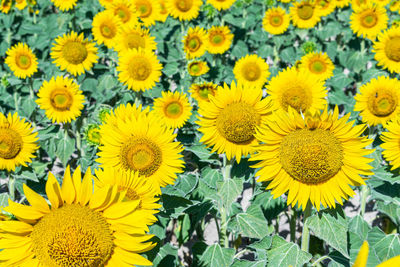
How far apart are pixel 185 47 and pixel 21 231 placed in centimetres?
318

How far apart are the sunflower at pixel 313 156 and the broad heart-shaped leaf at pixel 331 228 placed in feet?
0.61

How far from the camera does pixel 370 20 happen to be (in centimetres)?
461

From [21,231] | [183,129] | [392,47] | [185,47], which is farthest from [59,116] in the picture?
[392,47]

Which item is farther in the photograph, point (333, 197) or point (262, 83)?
point (262, 83)

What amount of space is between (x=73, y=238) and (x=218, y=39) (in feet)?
11.9

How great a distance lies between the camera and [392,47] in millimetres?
3598

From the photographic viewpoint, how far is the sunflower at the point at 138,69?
3629 mm

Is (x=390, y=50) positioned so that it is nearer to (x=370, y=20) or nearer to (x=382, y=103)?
(x=382, y=103)

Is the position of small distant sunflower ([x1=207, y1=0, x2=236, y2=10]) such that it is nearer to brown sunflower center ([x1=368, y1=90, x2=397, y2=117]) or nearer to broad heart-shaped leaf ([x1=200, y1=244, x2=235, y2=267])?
brown sunflower center ([x1=368, y1=90, x2=397, y2=117])

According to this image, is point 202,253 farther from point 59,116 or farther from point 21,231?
point 59,116

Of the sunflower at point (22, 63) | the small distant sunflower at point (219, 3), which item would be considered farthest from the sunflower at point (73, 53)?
the small distant sunflower at point (219, 3)

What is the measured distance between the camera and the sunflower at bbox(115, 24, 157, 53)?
4.04 metres

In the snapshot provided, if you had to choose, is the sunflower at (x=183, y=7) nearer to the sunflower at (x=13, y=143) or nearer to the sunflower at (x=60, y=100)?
the sunflower at (x=60, y=100)

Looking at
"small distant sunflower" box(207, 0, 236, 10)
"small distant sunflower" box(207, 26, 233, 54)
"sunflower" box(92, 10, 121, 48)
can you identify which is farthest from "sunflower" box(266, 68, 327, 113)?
"small distant sunflower" box(207, 0, 236, 10)
